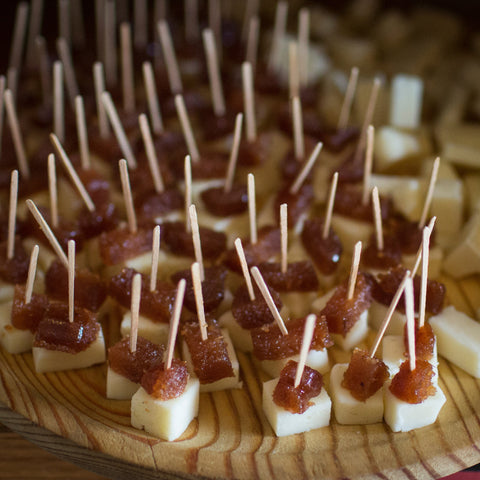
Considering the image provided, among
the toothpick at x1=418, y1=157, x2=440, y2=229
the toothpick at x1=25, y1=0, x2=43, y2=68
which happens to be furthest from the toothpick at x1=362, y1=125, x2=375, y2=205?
the toothpick at x1=25, y1=0, x2=43, y2=68

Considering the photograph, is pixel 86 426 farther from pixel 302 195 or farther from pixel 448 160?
pixel 448 160

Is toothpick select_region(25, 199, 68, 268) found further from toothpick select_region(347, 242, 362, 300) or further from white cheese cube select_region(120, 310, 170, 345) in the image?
toothpick select_region(347, 242, 362, 300)

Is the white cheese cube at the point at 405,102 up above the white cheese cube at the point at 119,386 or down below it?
above

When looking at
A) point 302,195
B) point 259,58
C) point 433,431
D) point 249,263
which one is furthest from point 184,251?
point 259,58

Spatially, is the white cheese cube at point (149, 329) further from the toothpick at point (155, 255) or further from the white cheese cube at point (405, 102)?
the white cheese cube at point (405, 102)

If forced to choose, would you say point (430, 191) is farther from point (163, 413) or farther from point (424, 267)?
point (163, 413)

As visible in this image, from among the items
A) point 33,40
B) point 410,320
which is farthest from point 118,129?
point 33,40

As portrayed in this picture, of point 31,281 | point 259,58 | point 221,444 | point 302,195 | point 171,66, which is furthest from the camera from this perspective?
point 259,58

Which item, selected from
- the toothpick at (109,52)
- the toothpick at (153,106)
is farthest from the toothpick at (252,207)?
the toothpick at (109,52)
